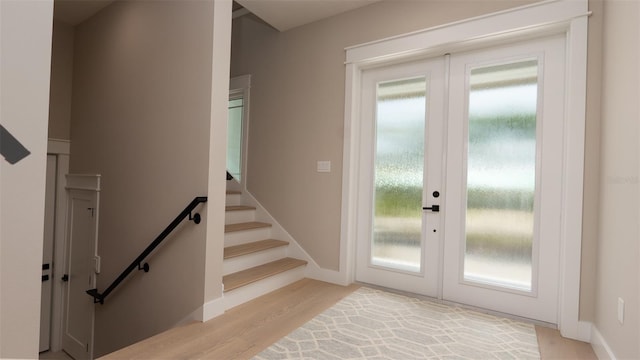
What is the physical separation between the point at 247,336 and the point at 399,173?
6.76ft

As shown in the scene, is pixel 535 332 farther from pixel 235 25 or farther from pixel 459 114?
pixel 235 25

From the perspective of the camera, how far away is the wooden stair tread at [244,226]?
11.1 ft

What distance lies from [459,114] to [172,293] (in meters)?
3.06

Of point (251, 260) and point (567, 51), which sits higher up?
point (567, 51)

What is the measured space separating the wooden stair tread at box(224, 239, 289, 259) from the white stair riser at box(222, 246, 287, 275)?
0.05 m

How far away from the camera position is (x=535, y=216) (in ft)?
8.46

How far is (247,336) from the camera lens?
224 centimetres

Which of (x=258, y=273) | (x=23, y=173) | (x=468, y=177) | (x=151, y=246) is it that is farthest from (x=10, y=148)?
(x=468, y=177)

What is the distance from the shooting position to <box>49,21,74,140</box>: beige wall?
4059 mm

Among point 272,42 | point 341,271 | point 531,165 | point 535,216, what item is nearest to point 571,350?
point 535,216

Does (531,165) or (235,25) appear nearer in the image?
(531,165)

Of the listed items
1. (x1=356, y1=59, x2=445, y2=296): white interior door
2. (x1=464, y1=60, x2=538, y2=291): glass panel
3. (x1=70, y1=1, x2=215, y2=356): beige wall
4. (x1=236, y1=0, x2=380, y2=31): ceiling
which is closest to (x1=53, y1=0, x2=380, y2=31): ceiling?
(x1=236, y1=0, x2=380, y2=31): ceiling

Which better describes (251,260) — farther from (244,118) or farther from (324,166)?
(244,118)

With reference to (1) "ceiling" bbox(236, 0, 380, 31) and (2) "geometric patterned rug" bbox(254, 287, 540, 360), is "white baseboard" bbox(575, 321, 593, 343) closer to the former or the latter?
(2) "geometric patterned rug" bbox(254, 287, 540, 360)
